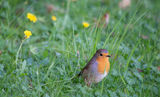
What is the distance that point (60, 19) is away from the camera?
6.28m

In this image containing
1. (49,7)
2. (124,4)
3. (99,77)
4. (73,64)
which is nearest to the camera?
(99,77)

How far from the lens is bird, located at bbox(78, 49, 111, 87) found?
3996 millimetres

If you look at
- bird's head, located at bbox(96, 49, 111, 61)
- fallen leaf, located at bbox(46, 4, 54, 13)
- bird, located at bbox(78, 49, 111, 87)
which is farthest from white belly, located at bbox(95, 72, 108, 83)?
fallen leaf, located at bbox(46, 4, 54, 13)

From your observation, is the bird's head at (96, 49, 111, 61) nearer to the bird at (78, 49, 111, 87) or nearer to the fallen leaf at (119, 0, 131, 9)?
the bird at (78, 49, 111, 87)

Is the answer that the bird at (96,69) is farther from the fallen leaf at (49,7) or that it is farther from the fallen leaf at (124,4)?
the fallen leaf at (124,4)

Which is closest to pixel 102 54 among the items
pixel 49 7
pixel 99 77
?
pixel 99 77

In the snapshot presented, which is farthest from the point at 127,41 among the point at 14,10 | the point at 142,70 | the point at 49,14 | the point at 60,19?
the point at 14,10

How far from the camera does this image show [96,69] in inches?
158

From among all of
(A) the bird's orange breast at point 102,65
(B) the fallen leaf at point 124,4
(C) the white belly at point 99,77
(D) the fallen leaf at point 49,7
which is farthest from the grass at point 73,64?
(B) the fallen leaf at point 124,4

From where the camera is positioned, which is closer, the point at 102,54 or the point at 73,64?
the point at 102,54

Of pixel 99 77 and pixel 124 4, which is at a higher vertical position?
pixel 124 4

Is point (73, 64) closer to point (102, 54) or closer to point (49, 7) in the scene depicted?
point (102, 54)

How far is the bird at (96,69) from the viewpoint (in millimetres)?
3996

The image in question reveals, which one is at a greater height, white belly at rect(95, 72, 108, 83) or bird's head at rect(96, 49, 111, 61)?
bird's head at rect(96, 49, 111, 61)
